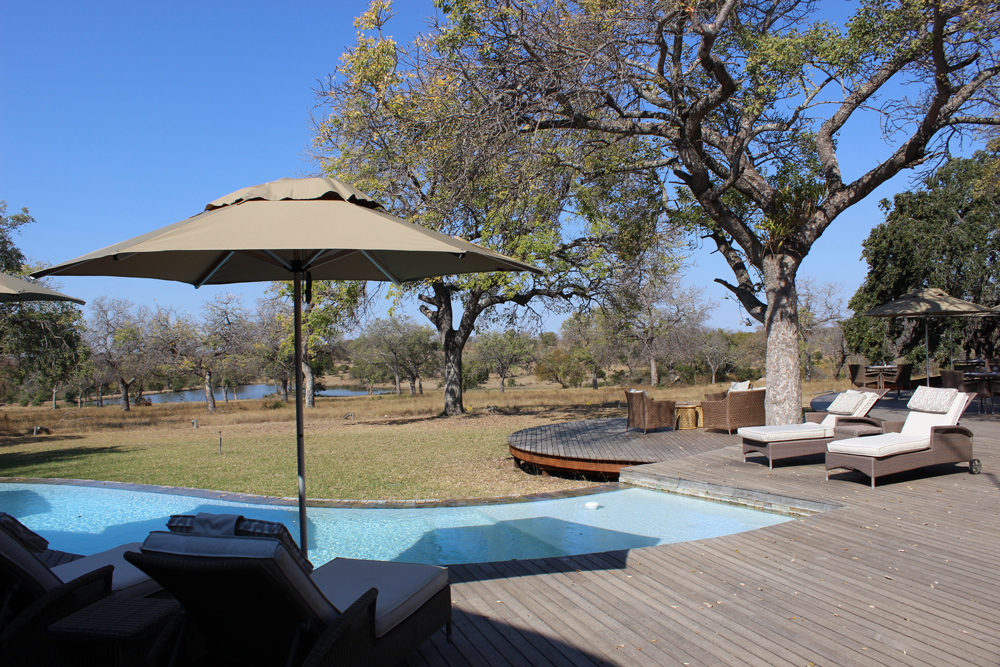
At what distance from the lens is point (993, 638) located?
2.71 metres

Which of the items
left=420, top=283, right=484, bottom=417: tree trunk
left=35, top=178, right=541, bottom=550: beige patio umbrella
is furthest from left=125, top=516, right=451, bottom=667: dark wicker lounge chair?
left=420, top=283, right=484, bottom=417: tree trunk

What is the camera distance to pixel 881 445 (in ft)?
18.7

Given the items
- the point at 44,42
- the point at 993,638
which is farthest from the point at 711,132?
the point at 44,42

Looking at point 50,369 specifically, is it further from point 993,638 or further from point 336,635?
point 993,638

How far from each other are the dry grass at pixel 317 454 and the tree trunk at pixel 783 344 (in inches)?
150

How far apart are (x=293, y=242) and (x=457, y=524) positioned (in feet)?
12.8

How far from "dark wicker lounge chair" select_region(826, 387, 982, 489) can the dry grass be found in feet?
10.4

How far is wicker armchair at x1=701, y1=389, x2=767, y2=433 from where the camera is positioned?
9258mm

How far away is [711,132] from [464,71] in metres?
3.96

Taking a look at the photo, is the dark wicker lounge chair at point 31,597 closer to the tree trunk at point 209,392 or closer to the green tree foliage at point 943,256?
the tree trunk at point 209,392

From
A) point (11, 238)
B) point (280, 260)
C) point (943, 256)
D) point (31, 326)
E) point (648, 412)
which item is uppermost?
point (11, 238)

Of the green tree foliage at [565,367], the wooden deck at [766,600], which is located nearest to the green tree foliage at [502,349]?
the green tree foliage at [565,367]

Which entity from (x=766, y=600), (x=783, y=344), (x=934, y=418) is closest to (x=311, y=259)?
(x=766, y=600)

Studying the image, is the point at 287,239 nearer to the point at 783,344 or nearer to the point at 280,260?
the point at 280,260
